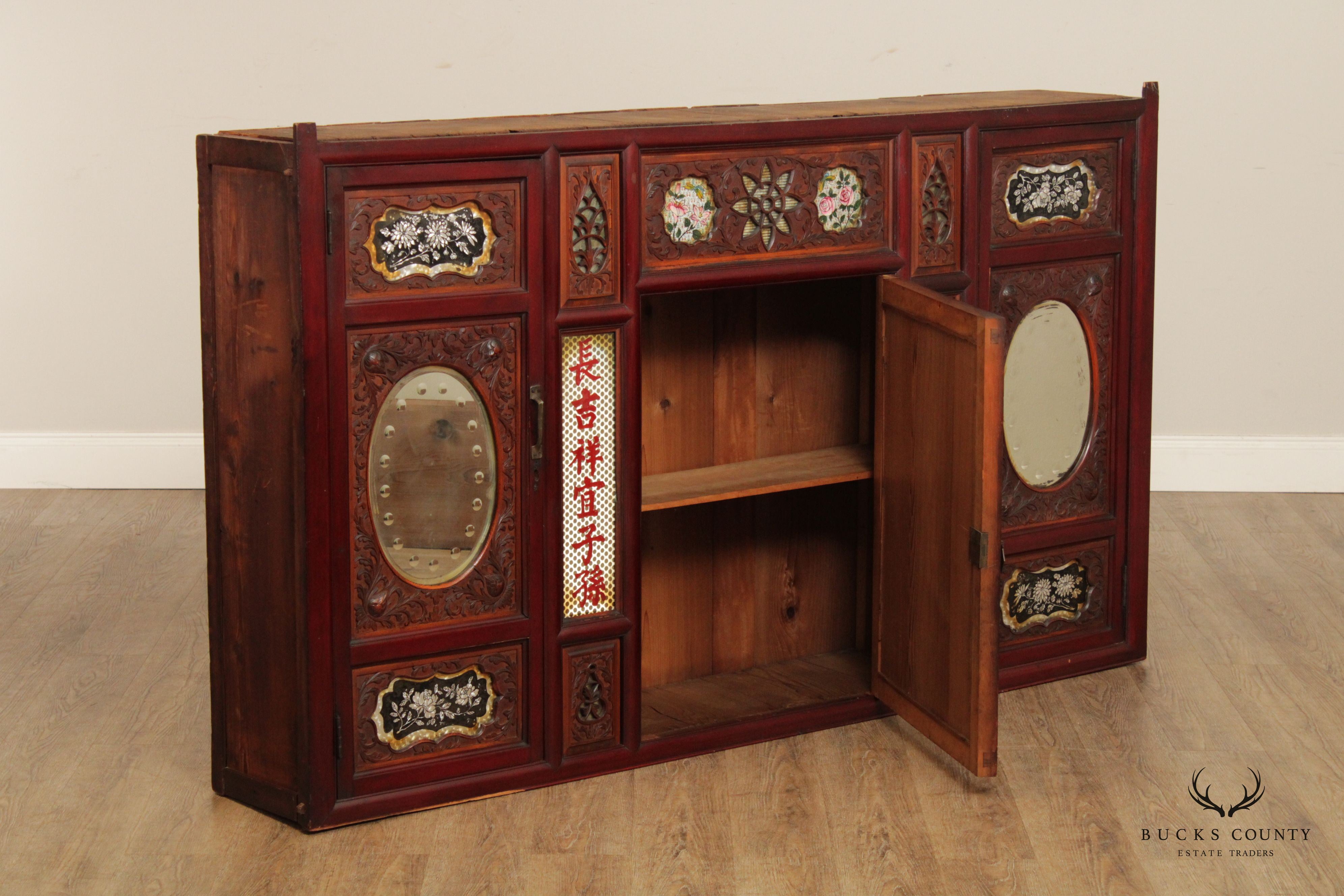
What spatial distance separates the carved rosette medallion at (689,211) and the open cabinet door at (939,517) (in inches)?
18.9

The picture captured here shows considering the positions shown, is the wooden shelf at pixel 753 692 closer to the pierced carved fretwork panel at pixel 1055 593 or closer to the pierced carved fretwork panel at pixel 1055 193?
the pierced carved fretwork panel at pixel 1055 593

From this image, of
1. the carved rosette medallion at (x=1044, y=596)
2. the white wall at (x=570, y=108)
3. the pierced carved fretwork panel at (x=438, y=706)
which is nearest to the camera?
the pierced carved fretwork panel at (x=438, y=706)

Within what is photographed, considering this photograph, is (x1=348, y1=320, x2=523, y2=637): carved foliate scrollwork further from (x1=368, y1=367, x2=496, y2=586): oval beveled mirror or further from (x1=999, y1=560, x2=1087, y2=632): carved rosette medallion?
(x1=999, y1=560, x2=1087, y2=632): carved rosette medallion

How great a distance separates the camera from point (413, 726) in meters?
3.56

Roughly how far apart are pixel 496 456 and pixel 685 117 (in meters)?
0.87

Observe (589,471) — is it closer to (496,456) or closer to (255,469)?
(496,456)

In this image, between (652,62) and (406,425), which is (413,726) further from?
(652,62)

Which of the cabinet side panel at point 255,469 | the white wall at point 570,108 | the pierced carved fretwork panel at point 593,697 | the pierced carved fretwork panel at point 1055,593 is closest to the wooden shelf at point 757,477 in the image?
the pierced carved fretwork panel at point 593,697

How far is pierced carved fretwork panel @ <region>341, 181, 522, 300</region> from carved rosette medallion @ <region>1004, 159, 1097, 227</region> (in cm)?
127

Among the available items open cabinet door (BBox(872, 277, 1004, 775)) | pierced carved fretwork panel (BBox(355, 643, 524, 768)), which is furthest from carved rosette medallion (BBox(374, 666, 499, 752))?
open cabinet door (BBox(872, 277, 1004, 775))

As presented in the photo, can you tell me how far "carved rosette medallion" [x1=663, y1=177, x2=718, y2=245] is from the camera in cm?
354

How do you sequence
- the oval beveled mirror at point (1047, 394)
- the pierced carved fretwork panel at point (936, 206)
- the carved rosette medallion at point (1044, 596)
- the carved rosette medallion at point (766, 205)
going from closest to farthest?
the carved rosette medallion at point (766, 205), the pierced carved fretwork panel at point (936, 206), the oval beveled mirror at point (1047, 394), the carved rosette medallion at point (1044, 596)

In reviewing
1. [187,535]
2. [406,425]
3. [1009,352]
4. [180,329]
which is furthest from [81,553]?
[1009,352]

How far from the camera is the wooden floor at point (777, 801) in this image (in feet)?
11.0
